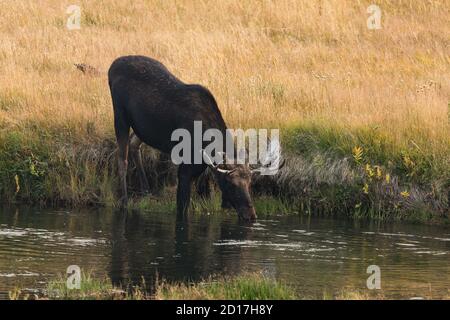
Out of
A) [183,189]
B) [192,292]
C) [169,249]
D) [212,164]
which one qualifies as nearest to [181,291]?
[192,292]

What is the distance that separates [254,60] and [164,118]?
5829 mm

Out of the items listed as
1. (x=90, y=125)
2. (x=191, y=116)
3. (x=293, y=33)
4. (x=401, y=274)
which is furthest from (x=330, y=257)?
(x=293, y=33)

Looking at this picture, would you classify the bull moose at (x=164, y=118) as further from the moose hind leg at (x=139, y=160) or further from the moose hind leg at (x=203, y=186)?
the moose hind leg at (x=203, y=186)

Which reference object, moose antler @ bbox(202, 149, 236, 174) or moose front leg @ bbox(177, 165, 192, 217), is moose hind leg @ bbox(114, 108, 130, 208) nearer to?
moose front leg @ bbox(177, 165, 192, 217)

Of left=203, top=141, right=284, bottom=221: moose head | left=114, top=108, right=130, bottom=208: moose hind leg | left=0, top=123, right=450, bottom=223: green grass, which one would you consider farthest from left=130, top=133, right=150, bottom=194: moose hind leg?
left=203, top=141, right=284, bottom=221: moose head

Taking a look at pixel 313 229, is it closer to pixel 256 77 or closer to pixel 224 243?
pixel 224 243

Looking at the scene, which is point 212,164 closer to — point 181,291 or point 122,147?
point 122,147

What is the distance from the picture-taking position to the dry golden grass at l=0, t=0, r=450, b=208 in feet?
56.9

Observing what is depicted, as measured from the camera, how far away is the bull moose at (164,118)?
15.3 metres

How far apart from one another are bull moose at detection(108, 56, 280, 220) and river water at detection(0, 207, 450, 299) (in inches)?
17.8

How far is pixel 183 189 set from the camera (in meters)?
15.5

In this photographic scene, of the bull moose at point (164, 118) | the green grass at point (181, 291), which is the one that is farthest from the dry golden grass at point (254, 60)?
the green grass at point (181, 291)

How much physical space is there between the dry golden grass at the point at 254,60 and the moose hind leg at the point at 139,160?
0.49m

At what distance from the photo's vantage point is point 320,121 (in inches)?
Result: 669
